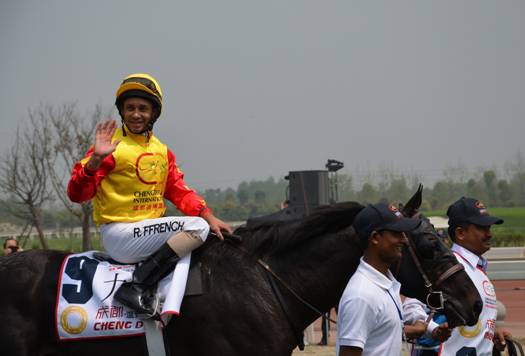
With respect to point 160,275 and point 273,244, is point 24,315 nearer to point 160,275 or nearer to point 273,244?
point 160,275

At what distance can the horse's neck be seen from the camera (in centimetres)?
446

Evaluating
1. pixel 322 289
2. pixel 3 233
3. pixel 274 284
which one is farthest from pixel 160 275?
pixel 3 233

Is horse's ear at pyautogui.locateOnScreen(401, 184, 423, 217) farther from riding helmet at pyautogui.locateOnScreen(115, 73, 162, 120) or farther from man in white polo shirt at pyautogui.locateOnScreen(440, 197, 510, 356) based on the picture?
riding helmet at pyautogui.locateOnScreen(115, 73, 162, 120)

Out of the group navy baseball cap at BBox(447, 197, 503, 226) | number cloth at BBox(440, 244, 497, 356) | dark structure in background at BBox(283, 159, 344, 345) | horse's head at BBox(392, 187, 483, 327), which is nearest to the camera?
horse's head at BBox(392, 187, 483, 327)

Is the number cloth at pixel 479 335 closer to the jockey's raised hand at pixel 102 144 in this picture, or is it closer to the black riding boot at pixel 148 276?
the black riding boot at pixel 148 276

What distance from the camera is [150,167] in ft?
15.5

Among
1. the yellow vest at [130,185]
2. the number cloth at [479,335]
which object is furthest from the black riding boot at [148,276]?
the number cloth at [479,335]

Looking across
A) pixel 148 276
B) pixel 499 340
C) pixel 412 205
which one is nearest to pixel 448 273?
pixel 412 205

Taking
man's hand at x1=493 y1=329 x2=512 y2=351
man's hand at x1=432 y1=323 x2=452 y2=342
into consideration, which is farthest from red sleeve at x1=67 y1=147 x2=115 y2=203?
man's hand at x1=493 y1=329 x2=512 y2=351

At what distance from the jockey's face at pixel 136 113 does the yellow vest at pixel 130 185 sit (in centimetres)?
6

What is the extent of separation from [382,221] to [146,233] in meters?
1.64

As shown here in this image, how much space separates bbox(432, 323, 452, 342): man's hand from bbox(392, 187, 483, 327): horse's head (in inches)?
9.9

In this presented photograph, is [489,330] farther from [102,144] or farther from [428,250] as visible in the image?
[102,144]

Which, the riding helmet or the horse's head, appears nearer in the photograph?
the horse's head
